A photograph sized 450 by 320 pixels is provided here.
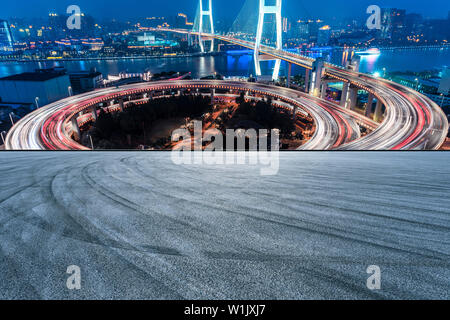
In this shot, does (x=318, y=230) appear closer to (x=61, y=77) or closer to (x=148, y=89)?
(x=148, y=89)

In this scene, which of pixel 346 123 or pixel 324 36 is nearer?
pixel 346 123

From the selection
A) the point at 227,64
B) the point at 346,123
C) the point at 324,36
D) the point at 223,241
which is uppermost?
the point at 324,36

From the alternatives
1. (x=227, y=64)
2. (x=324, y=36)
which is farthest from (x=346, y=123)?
(x=324, y=36)

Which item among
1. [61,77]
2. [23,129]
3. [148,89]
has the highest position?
[61,77]

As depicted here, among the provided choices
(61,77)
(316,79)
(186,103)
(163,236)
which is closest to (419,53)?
(316,79)

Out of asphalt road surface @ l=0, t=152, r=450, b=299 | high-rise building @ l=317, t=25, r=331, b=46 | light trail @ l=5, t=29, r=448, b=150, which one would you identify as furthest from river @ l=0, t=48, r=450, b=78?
asphalt road surface @ l=0, t=152, r=450, b=299

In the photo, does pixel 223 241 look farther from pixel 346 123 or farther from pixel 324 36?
pixel 324 36

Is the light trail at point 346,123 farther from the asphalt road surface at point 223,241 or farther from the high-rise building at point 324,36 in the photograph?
the high-rise building at point 324,36

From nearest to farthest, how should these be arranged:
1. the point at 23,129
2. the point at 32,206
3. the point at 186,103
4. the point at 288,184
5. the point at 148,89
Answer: the point at 32,206 → the point at 288,184 → the point at 23,129 → the point at 186,103 → the point at 148,89
